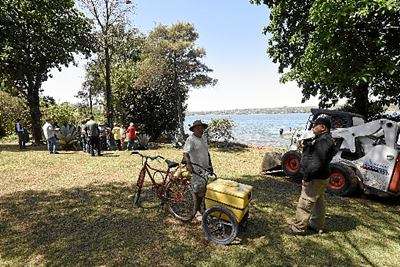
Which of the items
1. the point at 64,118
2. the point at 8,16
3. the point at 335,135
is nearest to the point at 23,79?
the point at 8,16

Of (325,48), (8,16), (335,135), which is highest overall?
(8,16)

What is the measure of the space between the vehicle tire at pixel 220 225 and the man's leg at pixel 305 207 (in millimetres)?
1411

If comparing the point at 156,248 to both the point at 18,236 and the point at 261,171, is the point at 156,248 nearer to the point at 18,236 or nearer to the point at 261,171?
the point at 18,236

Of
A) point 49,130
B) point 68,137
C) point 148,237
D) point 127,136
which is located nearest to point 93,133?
point 49,130

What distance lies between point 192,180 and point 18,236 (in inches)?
149

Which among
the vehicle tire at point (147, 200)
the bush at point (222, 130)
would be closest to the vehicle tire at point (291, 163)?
the vehicle tire at point (147, 200)

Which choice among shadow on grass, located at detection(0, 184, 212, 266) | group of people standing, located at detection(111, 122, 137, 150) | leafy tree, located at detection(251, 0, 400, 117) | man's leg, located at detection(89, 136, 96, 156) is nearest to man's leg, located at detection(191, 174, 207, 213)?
shadow on grass, located at detection(0, 184, 212, 266)

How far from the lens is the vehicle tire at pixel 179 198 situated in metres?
8.44

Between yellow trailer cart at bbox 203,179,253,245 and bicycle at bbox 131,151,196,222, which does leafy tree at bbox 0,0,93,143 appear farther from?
yellow trailer cart at bbox 203,179,253,245

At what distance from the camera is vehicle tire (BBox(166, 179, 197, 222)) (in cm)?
844

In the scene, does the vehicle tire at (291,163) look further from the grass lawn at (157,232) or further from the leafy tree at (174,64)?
the leafy tree at (174,64)

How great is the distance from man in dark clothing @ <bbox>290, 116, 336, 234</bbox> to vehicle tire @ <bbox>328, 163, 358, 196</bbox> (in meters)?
3.62

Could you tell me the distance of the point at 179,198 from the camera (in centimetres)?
848

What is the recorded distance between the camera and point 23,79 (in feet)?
84.4
